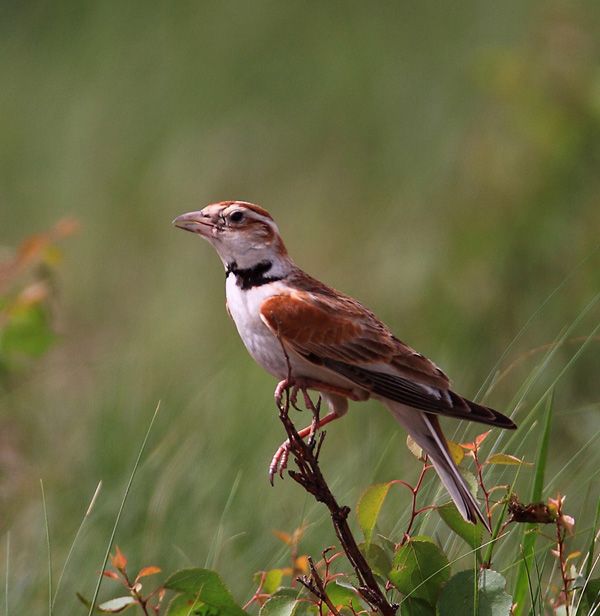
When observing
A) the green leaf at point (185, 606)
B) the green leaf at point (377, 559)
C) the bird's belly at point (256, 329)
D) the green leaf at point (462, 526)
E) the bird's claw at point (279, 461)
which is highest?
the bird's belly at point (256, 329)

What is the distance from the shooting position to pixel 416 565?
115 inches

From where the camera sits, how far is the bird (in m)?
3.26

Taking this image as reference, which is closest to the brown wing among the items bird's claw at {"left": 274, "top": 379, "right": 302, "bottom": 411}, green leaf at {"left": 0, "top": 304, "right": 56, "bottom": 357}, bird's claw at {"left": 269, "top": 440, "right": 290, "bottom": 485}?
bird's claw at {"left": 274, "top": 379, "right": 302, "bottom": 411}

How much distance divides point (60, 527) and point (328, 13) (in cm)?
857

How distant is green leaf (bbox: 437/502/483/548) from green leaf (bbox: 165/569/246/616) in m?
0.50

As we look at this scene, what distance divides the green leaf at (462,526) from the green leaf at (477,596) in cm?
7

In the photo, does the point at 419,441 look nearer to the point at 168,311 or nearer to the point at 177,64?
the point at 168,311

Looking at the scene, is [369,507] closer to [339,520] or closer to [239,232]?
[339,520]

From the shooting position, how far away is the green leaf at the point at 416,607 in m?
2.98

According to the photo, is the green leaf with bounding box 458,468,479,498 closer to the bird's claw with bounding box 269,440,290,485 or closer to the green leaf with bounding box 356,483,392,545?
the green leaf with bounding box 356,483,392,545

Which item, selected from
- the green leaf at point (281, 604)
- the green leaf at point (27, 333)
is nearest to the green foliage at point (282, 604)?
the green leaf at point (281, 604)

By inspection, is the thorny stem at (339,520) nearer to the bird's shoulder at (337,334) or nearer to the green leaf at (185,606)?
the green leaf at (185,606)

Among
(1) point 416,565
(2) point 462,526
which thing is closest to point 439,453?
(2) point 462,526

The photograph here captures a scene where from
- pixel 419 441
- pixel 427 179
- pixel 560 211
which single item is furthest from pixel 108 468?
pixel 427 179
